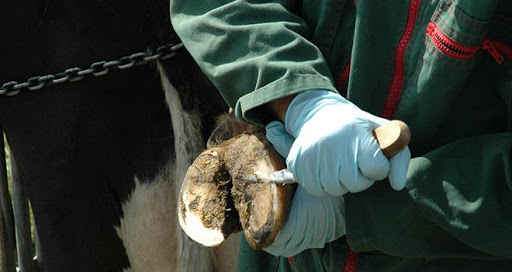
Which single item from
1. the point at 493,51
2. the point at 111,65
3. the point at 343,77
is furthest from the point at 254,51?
the point at 111,65

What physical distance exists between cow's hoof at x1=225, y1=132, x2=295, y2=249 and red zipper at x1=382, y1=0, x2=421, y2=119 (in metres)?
0.19

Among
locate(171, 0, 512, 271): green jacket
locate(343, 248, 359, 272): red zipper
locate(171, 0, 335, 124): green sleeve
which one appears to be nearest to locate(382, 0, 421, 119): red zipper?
locate(171, 0, 512, 271): green jacket

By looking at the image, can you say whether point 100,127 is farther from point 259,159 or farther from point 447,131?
point 447,131

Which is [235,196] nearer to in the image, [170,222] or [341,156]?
[341,156]

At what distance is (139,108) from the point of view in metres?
2.07

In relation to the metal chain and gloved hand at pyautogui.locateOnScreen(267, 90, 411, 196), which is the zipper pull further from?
the metal chain

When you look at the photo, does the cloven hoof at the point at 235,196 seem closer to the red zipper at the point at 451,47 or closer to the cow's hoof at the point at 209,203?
the cow's hoof at the point at 209,203

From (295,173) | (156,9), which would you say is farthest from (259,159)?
(156,9)

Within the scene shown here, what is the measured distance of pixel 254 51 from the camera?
1.46 metres

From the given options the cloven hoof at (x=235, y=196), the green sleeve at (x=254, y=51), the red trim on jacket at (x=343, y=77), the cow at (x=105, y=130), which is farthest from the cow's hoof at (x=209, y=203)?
the cow at (x=105, y=130)

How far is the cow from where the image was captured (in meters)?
2.03

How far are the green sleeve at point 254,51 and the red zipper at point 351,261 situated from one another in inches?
10.5

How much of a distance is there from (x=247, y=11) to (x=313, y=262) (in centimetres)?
45

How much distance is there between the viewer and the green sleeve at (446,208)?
1.34 meters
